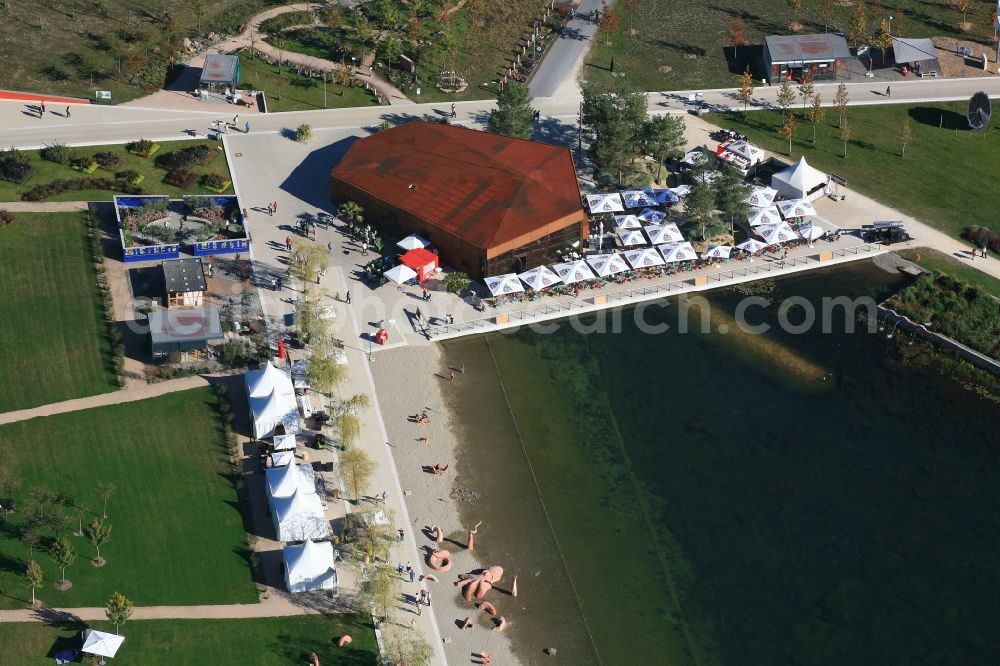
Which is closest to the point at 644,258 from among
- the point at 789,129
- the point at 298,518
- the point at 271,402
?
the point at 789,129

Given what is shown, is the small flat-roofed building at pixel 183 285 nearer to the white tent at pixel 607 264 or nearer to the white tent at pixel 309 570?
the white tent at pixel 309 570

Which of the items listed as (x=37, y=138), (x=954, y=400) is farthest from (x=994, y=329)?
(x=37, y=138)

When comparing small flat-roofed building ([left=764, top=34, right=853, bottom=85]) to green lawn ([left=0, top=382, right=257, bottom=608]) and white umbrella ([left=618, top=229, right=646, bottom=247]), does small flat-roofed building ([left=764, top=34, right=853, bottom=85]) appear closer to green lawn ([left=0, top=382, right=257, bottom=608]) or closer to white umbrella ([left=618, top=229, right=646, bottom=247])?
white umbrella ([left=618, top=229, right=646, bottom=247])

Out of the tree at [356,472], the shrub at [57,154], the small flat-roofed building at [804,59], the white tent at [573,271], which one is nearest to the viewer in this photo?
the tree at [356,472]

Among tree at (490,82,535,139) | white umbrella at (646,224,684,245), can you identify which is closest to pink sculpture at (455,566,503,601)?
white umbrella at (646,224,684,245)

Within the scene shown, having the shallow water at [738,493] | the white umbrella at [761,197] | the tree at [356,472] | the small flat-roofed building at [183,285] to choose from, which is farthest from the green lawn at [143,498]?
the white umbrella at [761,197]

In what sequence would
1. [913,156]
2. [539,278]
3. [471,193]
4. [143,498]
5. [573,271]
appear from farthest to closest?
1. [913,156]
2. [471,193]
3. [573,271]
4. [539,278]
5. [143,498]

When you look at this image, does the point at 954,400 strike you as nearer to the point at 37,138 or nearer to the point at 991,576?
the point at 991,576

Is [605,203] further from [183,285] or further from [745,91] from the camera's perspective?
[183,285]
